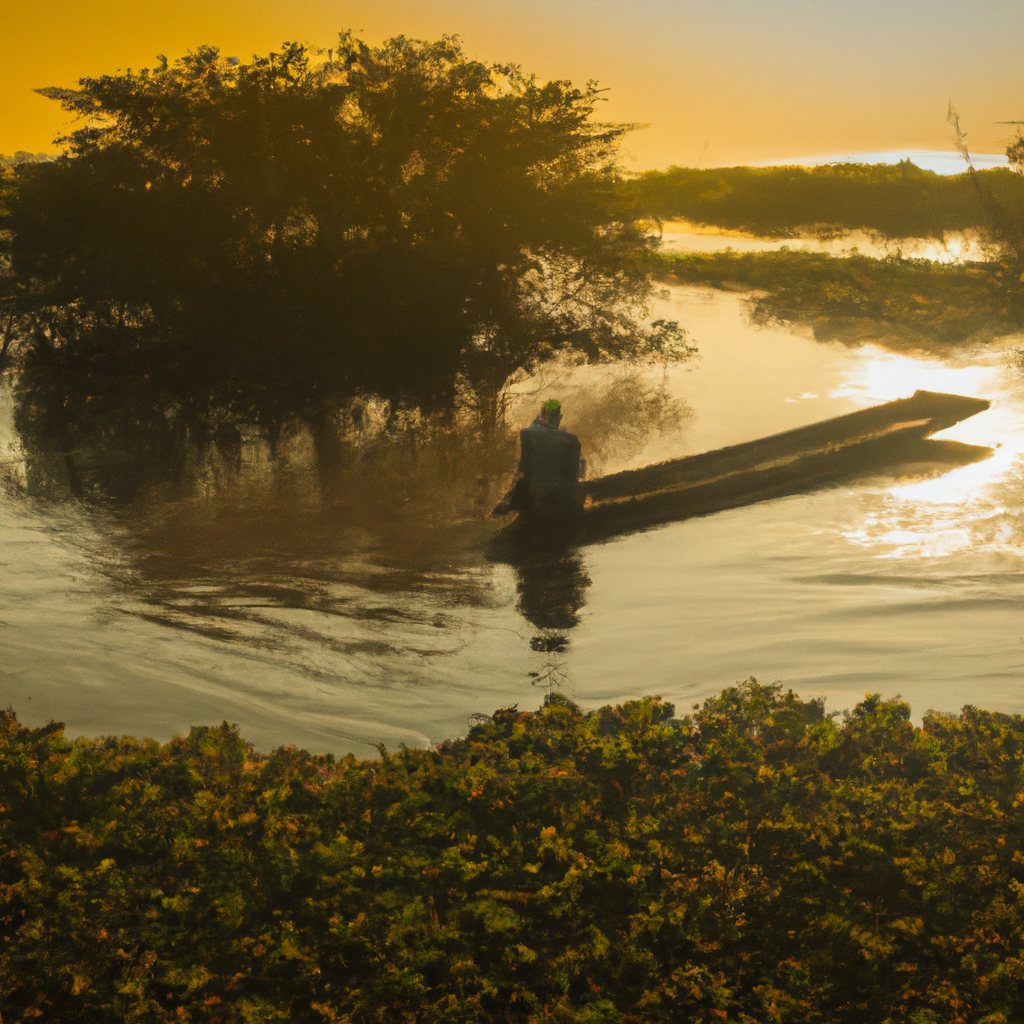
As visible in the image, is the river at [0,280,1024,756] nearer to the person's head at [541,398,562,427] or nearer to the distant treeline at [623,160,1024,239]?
the person's head at [541,398,562,427]

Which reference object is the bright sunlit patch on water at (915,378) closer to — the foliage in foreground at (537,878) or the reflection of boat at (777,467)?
the reflection of boat at (777,467)

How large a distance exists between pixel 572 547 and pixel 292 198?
4524mm

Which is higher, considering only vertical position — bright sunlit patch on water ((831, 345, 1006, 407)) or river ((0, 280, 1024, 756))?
bright sunlit patch on water ((831, 345, 1006, 407))

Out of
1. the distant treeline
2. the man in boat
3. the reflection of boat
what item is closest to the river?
the reflection of boat

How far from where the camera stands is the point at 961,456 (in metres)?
8.05

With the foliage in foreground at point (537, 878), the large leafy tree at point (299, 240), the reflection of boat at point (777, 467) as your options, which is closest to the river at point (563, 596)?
the reflection of boat at point (777, 467)

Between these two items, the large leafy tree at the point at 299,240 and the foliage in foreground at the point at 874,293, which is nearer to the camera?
the large leafy tree at the point at 299,240

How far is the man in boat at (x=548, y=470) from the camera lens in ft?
26.5

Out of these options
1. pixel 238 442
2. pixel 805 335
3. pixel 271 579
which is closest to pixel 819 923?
pixel 271 579

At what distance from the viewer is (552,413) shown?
8.03m

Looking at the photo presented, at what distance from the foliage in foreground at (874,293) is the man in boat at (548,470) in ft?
8.79

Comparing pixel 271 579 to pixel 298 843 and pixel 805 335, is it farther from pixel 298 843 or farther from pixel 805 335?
pixel 805 335

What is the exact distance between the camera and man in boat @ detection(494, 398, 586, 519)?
808 cm

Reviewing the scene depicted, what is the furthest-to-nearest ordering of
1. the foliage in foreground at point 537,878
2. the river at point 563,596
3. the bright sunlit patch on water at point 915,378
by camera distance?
the bright sunlit patch on water at point 915,378 → the river at point 563,596 → the foliage in foreground at point 537,878
